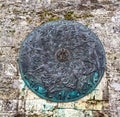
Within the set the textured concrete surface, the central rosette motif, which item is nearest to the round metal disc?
the central rosette motif

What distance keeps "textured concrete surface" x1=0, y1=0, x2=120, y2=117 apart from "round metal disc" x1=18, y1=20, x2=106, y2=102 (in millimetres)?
117

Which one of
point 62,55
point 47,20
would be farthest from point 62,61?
point 47,20

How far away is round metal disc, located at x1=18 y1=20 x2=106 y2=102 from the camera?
215 inches

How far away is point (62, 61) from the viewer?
A: 18.4ft

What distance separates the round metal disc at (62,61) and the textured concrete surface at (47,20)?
12 cm

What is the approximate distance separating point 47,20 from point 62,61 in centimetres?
83

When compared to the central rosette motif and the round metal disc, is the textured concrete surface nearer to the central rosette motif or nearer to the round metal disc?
the round metal disc

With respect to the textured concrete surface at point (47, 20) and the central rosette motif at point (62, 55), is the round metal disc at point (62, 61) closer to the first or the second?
the central rosette motif at point (62, 55)

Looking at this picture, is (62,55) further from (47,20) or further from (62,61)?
(47,20)

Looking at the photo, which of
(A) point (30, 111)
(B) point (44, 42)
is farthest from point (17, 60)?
(A) point (30, 111)

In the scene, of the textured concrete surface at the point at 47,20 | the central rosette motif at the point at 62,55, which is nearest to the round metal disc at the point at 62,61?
the central rosette motif at the point at 62,55

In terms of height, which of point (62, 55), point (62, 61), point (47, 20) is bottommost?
point (62, 61)

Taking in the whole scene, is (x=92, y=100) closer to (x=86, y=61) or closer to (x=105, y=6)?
(x=86, y=61)

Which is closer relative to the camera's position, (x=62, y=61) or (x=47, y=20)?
(x=62, y=61)
